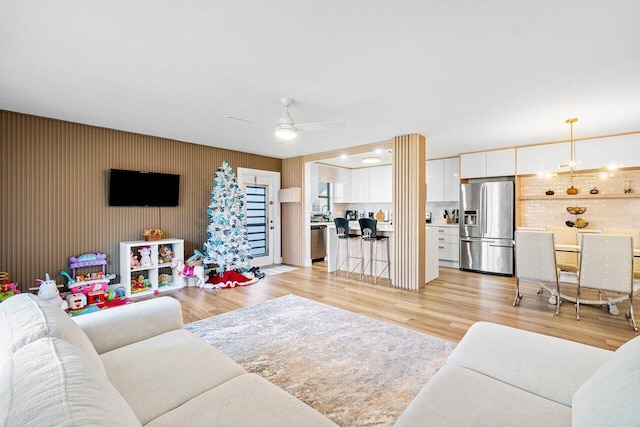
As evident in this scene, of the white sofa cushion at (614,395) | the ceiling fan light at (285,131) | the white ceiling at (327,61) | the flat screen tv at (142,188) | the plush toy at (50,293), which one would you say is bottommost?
the plush toy at (50,293)

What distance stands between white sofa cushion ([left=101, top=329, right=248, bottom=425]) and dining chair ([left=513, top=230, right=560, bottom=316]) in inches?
147

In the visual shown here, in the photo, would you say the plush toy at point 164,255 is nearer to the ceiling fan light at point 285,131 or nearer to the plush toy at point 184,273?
the plush toy at point 184,273

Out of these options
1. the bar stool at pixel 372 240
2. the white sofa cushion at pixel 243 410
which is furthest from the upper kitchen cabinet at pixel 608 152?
the white sofa cushion at pixel 243 410

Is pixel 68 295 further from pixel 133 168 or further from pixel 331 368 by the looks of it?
pixel 331 368

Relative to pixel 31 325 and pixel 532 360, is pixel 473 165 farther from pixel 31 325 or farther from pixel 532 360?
pixel 31 325

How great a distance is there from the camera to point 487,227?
5758 mm

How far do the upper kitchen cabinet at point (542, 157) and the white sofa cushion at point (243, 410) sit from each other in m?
5.86

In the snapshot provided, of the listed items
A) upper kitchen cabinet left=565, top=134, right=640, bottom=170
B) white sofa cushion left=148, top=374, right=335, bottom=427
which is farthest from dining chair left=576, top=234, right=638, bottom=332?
white sofa cushion left=148, top=374, right=335, bottom=427

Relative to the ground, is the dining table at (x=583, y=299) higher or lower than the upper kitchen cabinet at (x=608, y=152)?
lower

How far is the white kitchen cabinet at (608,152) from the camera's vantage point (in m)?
4.50

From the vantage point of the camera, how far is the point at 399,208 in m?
4.89

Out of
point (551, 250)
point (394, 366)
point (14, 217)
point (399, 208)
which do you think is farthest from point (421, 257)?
point (14, 217)

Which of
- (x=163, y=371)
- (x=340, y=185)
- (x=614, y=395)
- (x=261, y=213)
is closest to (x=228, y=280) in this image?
(x=261, y=213)

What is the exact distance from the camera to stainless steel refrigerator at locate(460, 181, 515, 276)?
5.55m
